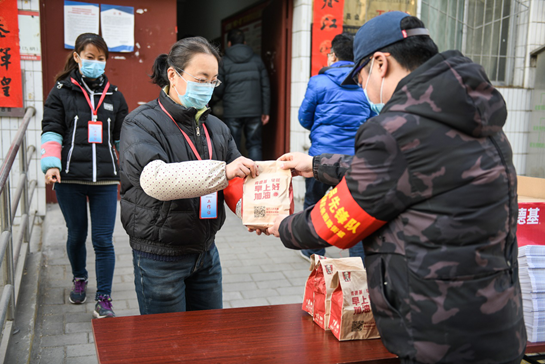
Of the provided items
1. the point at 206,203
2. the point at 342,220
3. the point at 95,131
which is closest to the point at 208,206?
the point at 206,203

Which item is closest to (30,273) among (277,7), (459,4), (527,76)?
(277,7)

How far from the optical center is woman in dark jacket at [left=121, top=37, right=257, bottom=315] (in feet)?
6.82

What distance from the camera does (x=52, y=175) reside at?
3330 millimetres

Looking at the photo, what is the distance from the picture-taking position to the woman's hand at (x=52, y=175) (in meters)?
3.32

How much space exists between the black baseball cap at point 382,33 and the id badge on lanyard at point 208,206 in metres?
0.92

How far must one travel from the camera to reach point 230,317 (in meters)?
2.13

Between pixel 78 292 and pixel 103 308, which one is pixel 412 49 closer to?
pixel 103 308

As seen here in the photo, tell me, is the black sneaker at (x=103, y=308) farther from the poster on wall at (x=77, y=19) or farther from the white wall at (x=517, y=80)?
the white wall at (x=517, y=80)

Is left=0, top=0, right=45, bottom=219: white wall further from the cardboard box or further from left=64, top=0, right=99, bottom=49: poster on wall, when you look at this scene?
the cardboard box

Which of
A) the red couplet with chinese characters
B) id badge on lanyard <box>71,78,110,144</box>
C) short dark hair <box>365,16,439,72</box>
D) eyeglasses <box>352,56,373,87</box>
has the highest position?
short dark hair <box>365,16,439,72</box>

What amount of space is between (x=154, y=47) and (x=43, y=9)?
1235mm

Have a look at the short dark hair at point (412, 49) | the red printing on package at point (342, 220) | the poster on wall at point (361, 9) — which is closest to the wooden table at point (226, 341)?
the red printing on package at point (342, 220)

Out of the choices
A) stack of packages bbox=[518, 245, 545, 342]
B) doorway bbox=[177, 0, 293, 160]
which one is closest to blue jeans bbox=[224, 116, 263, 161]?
doorway bbox=[177, 0, 293, 160]

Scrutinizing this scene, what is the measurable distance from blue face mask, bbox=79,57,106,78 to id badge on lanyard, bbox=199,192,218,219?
1833mm
